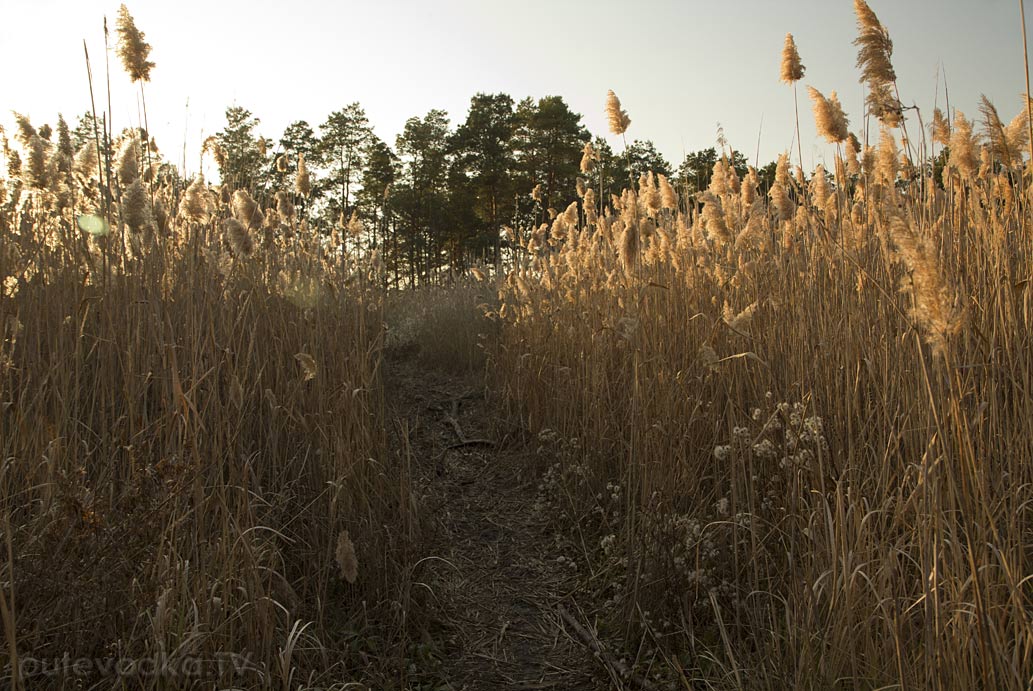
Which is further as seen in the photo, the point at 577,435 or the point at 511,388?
the point at 511,388

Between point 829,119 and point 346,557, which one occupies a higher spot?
point 829,119

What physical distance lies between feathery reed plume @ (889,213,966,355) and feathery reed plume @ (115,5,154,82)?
2.63 meters

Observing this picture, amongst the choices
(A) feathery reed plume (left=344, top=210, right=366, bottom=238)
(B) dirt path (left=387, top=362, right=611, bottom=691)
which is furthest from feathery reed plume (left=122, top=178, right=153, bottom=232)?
(A) feathery reed plume (left=344, top=210, right=366, bottom=238)

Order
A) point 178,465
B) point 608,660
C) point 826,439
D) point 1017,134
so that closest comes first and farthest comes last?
point 178,465
point 608,660
point 826,439
point 1017,134

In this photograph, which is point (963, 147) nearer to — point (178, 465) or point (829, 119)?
point (829, 119)

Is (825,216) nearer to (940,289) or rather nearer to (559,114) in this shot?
(940,289)

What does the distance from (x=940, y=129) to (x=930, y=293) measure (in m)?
1.92

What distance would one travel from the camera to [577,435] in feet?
12.1

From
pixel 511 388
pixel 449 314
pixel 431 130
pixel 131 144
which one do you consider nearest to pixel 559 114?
pixel 431 130

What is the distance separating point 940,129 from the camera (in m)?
2.46

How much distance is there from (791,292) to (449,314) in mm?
5947

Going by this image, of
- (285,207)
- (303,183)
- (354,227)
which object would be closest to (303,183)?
(303,183)

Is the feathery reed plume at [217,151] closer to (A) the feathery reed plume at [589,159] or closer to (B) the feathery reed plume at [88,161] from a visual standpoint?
(B) the feathery reed plume at [88,161]

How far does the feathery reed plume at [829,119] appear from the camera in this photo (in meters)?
2.56
